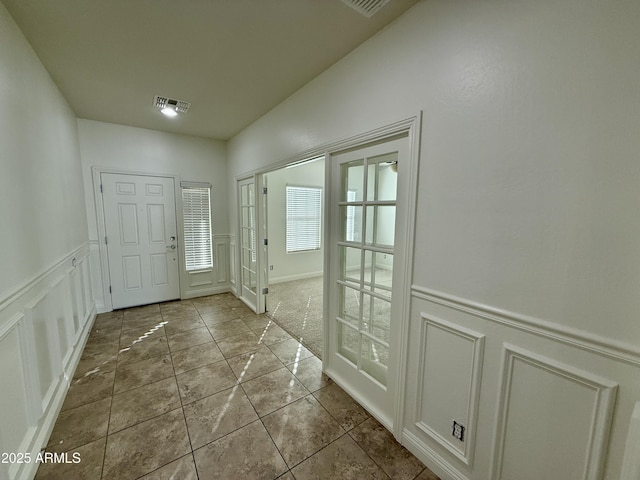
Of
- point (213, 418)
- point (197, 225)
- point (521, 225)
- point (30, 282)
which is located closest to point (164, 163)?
point (197, 225)

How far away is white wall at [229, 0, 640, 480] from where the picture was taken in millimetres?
888

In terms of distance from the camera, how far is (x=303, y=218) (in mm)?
5410

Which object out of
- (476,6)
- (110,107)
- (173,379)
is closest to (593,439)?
(476,6)

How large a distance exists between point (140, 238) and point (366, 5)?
3902 millimetres

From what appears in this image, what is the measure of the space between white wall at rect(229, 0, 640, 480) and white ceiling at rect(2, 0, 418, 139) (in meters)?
0.41

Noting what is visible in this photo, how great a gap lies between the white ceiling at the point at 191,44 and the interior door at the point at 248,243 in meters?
1.23

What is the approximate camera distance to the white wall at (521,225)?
888 mm

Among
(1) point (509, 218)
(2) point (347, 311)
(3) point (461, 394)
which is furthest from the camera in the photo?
(2) point (347, 311)

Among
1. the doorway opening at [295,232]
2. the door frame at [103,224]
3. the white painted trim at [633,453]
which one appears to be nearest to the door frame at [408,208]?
the white painted trim at [633,453]

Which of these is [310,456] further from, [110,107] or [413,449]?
[110,107]

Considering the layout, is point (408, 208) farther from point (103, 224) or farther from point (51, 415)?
point (103, 224)

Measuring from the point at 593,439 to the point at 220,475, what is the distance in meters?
1.73

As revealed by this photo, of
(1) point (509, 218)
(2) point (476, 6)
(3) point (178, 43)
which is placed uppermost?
(3) point (178, 43)

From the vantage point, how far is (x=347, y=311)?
213 centimetres
